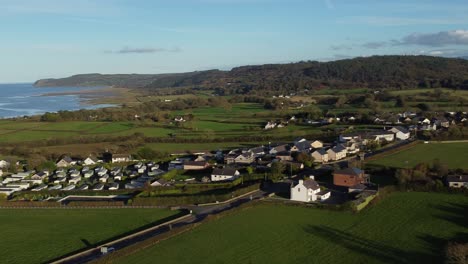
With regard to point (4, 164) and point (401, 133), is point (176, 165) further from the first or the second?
point (401, 133)

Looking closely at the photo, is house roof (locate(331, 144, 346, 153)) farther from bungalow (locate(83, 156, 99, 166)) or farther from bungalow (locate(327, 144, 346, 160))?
bungalow (locate(83, 156, 99, 166))

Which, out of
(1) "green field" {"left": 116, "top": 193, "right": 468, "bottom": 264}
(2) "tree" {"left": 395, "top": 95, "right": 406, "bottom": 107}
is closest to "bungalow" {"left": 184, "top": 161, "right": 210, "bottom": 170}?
(1) "green field" {"left": 116, "top": 193, "right": 468, "bottom": 264}

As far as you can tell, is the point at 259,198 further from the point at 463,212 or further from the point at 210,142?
the point at 210,142

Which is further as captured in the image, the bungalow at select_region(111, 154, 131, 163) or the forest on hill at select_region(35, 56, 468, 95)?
the forest on hill at select_region(35, 56, 468, 95)

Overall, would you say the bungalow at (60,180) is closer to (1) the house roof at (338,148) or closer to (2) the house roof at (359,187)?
(2) the house roof at (359,187)

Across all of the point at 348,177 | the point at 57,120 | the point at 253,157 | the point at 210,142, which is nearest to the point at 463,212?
the point at 348,177
